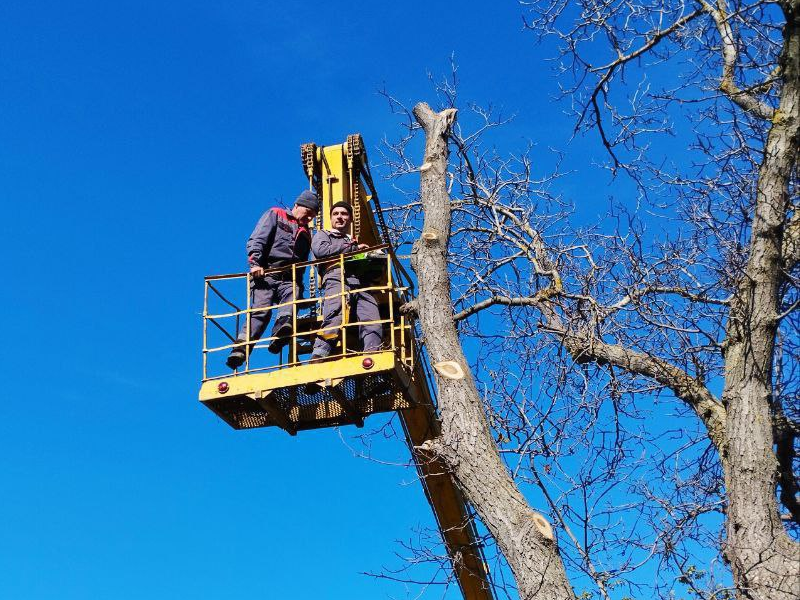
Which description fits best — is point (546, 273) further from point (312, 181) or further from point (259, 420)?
point (312, 181)

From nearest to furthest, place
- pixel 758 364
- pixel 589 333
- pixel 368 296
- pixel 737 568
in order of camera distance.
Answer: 1. pixel 737 568
2. pixel 758 364
3. pixel 589 333
4. pixel 368 296

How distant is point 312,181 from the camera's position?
11.4 m

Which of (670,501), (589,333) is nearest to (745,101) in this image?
(589,333)

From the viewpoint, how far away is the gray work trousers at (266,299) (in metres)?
9.89

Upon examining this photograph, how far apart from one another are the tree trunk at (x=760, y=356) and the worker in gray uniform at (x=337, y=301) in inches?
149

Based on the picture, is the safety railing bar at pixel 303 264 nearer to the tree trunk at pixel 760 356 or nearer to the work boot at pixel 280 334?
the work boot at pixel 280 334

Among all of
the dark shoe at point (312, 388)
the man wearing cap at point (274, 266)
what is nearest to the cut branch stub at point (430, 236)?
the dark shoe at point (312, 388)

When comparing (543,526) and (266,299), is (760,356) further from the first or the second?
(266,299)

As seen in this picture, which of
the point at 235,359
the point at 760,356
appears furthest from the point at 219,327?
the point at 760,356

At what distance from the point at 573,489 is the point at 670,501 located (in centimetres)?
70

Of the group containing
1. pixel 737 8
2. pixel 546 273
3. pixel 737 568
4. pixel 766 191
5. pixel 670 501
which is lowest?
pixel 737 568

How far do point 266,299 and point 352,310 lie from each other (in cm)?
85

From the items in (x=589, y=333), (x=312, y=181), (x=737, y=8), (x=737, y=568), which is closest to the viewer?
(x=737, y=568)

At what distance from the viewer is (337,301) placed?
9.63m
